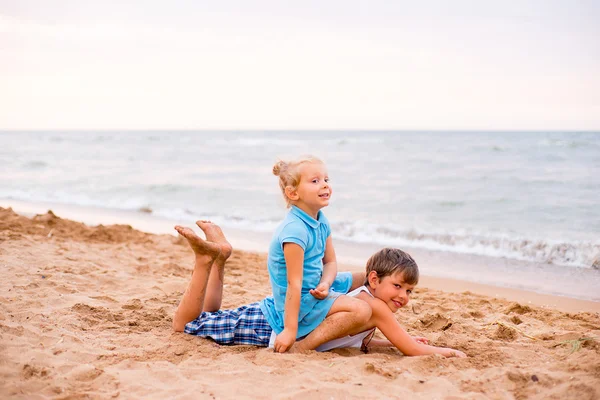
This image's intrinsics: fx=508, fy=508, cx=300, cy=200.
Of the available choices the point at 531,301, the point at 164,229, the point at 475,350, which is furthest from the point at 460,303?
the point at 164,229

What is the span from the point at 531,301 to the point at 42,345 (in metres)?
4.44

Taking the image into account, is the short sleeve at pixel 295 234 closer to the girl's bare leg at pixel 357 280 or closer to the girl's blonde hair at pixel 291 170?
the girl's blonde hair at pixel 291 170

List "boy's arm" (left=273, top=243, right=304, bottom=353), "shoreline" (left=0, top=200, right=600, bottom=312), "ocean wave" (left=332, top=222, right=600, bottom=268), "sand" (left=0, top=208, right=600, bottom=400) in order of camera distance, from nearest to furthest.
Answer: "sand" (left=0, top=208, right=600, bottom=400) < "boy's arm" (left=273, top=243, right=304, bottom=353) < "shoreline" (left=0, top=200, right=600, bottom=312) < "ocean wave" (left=332, top=222, right=600, bottom=268)

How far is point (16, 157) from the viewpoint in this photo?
23734 mm

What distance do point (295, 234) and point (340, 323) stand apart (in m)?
0.64

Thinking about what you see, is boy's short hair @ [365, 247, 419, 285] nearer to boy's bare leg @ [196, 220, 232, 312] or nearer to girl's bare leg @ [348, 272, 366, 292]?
girl's bare leg @ [348, 272, 366, 292]

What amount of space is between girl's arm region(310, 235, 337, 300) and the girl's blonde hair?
1.61 ft

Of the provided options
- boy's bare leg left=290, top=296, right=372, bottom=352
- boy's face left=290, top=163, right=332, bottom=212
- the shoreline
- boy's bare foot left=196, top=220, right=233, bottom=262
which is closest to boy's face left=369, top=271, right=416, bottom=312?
boy's bare leg left=290, top=296, right=372, bottom=352

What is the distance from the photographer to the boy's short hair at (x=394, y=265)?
10.7 feet

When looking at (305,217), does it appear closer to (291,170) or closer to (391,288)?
(291,170)

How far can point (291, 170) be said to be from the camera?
324 cm

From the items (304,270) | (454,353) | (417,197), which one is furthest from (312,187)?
(417,197)

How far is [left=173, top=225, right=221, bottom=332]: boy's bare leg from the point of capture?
11.2 ft

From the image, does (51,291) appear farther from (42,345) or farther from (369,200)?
(369,200)
